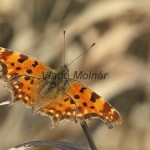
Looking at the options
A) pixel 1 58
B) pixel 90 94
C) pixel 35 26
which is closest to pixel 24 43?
pixel 35 26

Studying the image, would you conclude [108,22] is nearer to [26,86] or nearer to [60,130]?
[60,130]

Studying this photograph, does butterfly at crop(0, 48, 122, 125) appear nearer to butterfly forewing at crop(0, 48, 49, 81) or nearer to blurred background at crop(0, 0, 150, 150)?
butterfly forewing at crop(0, 48, 49, 81)

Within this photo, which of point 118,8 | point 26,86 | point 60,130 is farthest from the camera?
point 118,8

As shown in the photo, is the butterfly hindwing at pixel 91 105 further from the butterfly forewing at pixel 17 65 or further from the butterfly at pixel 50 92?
the butterfly forewing at pixel 17 65

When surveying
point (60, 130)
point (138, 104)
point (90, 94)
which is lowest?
point (90, 94)

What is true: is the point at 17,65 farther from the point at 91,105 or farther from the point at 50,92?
the point at 91,105

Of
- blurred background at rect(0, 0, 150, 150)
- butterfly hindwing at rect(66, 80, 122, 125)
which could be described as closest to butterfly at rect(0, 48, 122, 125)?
butterfly hindwing at rect(66, 80, 122, 125)

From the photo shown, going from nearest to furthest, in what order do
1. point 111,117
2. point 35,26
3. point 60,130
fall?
point 111,117
point 60,130
point 35,26

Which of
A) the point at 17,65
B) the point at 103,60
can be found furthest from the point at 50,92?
the point at 103,60
